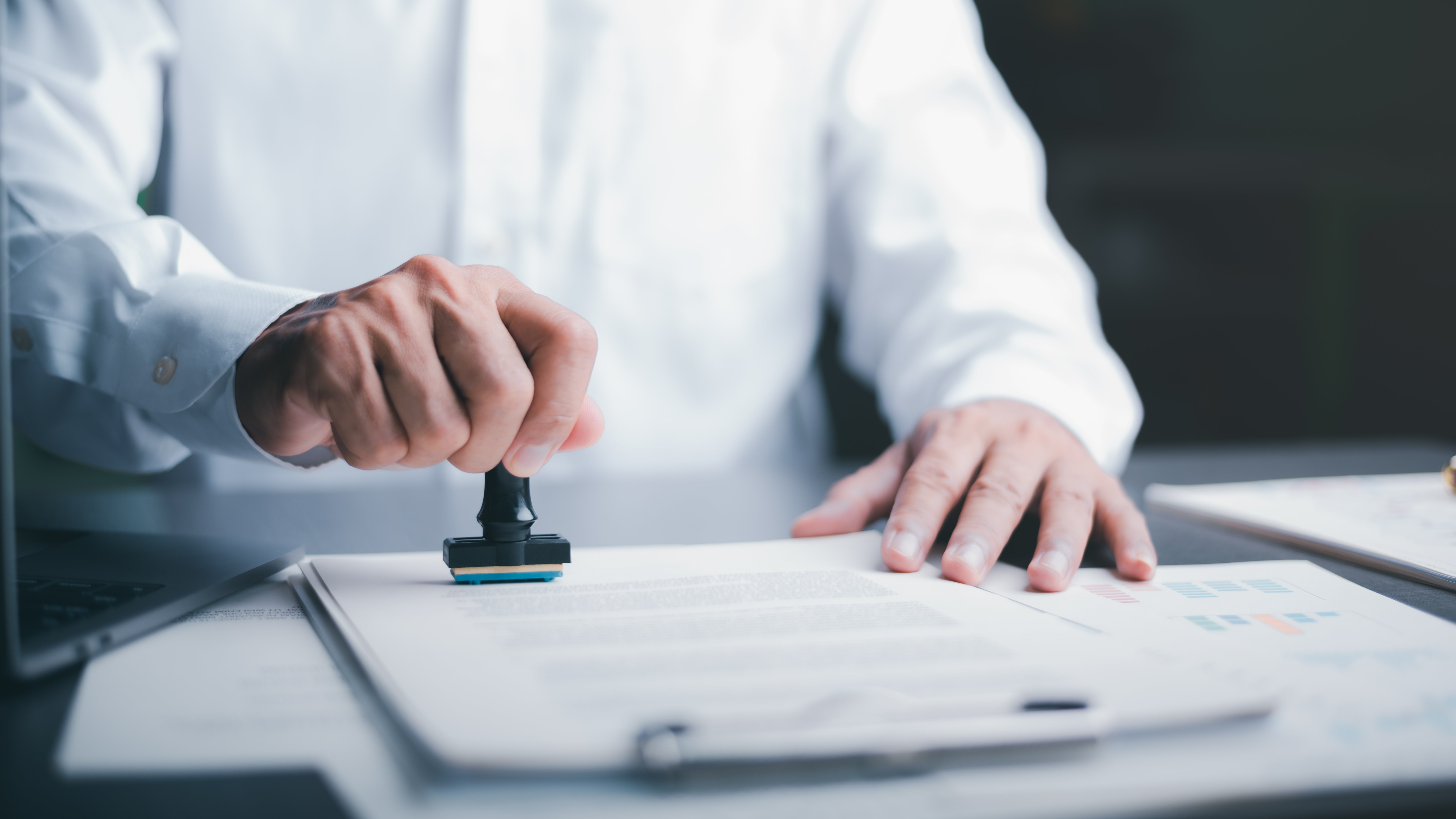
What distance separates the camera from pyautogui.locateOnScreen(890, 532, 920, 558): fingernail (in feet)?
1.51

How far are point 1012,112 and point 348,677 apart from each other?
3.04 feet

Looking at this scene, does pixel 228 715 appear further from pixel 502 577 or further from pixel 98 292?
pixel 98 292

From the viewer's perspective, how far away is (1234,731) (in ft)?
0.92

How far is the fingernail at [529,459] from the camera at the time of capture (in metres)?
0.42

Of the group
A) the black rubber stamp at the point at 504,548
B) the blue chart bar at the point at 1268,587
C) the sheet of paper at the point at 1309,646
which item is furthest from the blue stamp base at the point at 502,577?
the blue chart bar at the point at 1268,587

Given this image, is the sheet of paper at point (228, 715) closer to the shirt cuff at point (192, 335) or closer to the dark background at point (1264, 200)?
the shirt cuff at point (192, 335)

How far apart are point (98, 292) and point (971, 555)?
0.51m

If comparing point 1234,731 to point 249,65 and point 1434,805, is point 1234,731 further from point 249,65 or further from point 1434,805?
point 249,65

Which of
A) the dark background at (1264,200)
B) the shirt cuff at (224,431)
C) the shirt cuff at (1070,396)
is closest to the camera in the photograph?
the shirt cuff at (224,431)

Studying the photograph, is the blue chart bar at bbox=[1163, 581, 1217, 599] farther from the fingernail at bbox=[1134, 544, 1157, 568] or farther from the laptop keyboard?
the laptop keyboard

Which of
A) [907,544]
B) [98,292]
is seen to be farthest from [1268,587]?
[98,292]

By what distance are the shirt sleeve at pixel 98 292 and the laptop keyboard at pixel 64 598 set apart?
119mm

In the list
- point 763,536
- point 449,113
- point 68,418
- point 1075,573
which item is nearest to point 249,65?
point 449,113

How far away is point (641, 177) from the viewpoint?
95 centimetres
